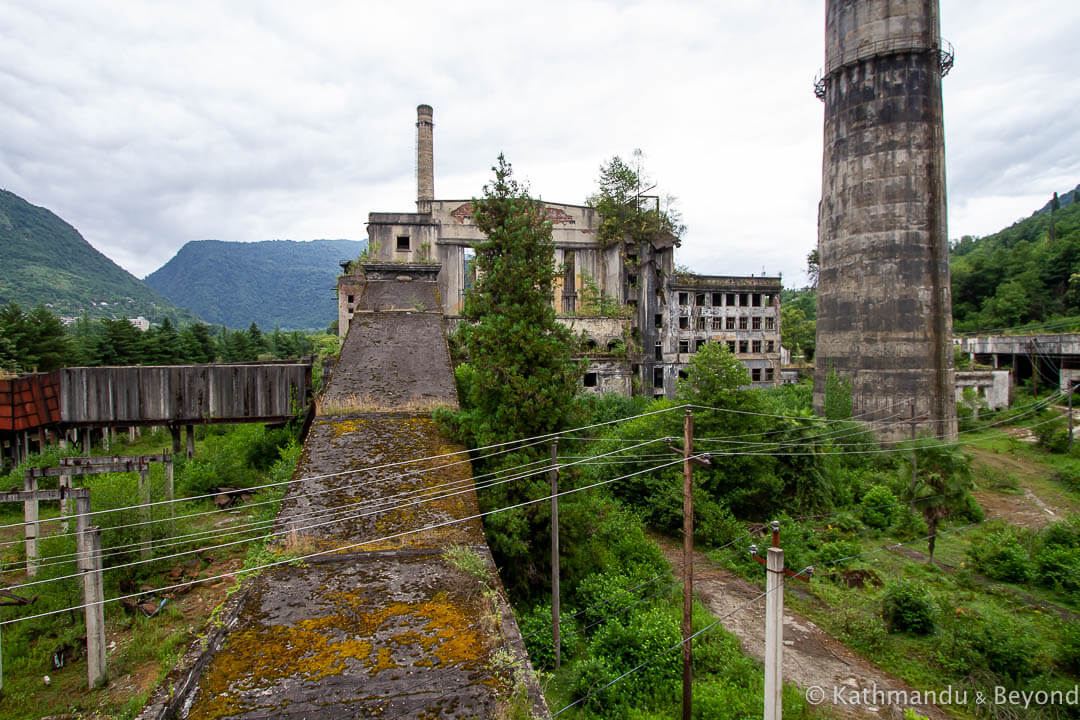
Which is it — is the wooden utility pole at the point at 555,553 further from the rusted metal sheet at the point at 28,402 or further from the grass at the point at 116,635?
the rusted metal sheet at the point at 28,402

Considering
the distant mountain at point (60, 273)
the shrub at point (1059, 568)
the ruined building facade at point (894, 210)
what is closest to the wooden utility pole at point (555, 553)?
the shrub at point (1059, 568)

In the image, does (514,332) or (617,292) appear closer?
(514,332)

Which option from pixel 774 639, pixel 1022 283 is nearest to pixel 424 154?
pixel 774 639

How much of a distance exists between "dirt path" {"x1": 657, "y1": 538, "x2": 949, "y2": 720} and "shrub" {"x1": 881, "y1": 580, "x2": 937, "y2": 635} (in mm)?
1664

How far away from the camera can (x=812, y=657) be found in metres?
11.3

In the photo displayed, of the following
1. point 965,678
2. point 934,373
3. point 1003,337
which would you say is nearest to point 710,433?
point 965,678

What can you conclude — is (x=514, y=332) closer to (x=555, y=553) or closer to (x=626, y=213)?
(x=555, y=553)

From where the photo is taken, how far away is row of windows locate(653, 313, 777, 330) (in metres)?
38.1

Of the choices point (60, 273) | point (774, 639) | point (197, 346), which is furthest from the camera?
point (60, 273)

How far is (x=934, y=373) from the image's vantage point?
81.0 ft

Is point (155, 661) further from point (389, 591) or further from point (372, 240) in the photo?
point (372, 240)

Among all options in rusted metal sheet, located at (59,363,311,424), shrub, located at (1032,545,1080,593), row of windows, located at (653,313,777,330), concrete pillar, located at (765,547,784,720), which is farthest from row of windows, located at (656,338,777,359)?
concrete pillar, located at (765,547,784,720)

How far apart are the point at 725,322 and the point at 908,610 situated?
94.0ft

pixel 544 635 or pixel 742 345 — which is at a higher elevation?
pixel 742 345
